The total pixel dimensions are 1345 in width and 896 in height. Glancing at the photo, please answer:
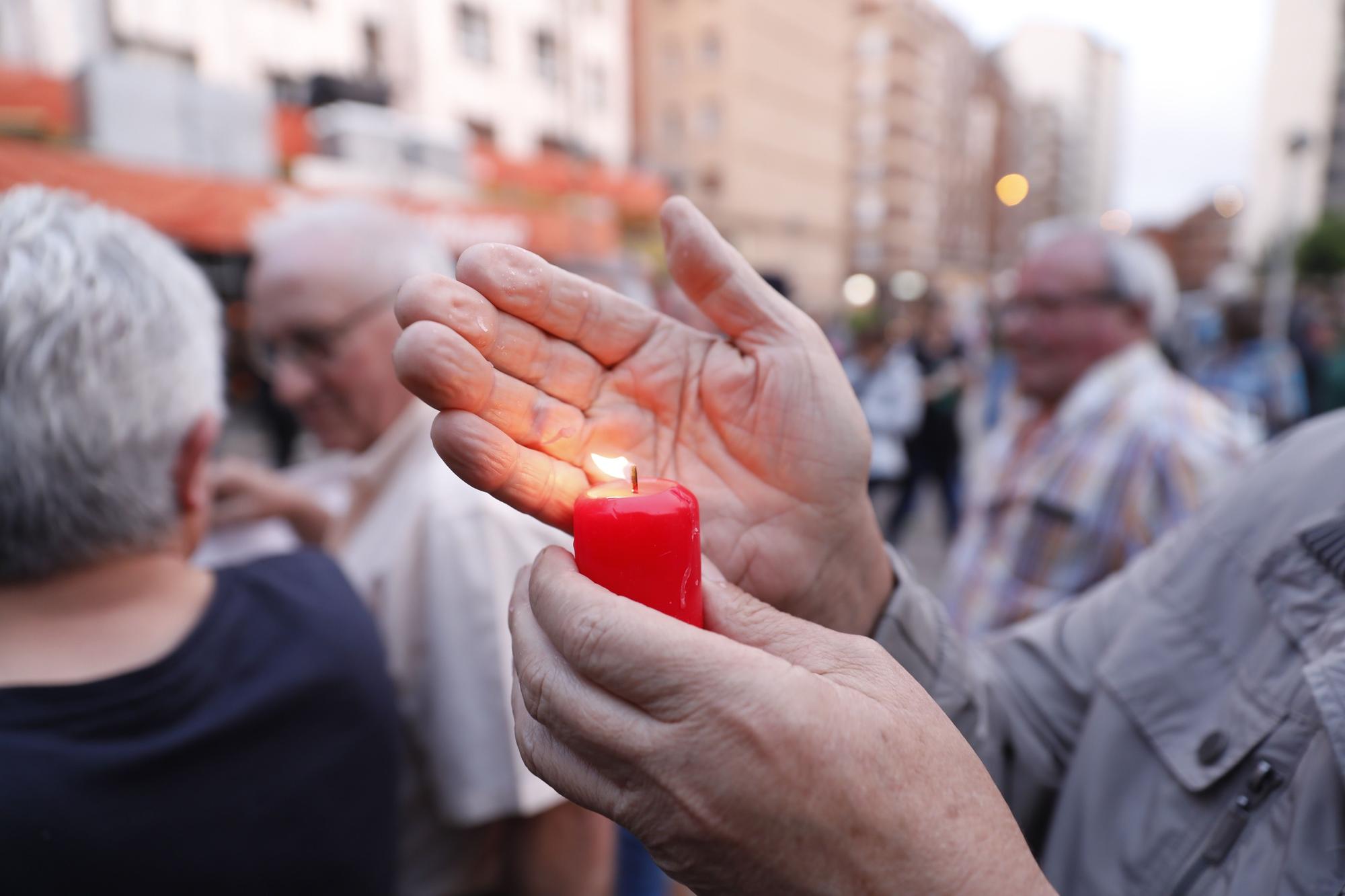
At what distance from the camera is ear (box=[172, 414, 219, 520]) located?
1.29 meters

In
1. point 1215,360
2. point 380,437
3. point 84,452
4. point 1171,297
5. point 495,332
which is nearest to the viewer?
point 495,332

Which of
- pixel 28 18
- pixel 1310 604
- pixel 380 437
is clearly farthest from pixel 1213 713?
pixel 28 18

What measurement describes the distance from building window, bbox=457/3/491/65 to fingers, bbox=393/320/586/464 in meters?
15.3

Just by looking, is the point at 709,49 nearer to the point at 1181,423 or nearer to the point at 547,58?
the point at 547,58

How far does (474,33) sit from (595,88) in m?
6.38

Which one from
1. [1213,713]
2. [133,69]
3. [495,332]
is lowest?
[1213,713]

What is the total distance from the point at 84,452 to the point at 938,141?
195 ft

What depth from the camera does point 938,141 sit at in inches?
2099

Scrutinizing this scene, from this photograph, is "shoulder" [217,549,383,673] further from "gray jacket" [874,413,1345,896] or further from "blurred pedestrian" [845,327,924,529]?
"blurred pedestrian" [845,327,924,529]

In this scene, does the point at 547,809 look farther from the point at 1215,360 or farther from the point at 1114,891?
the point at 1215,360

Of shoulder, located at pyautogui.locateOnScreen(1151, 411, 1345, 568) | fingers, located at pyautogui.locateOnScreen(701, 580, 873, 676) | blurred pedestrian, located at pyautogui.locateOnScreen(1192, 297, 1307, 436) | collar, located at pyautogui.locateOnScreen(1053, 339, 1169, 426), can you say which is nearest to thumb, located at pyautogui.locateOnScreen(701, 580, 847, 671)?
fingers, located at pyautogui.locateOnScreen(701, 580, 873, 676)

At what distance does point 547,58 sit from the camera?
17.9m

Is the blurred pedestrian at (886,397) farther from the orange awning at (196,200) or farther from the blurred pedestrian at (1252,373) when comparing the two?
the orange awning at (196,200)

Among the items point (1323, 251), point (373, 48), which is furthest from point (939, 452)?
point (1323, 251)
